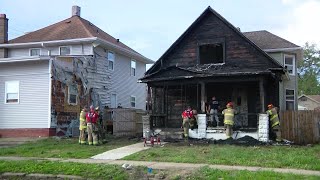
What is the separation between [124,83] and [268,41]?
10.9m

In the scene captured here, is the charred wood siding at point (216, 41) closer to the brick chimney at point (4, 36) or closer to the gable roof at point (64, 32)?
the gable roof at point (64, 32)

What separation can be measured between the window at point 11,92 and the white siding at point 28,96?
208 millimetres

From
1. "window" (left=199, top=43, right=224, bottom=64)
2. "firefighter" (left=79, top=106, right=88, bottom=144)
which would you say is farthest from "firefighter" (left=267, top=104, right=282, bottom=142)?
"firefighter" (left=79, top=106, right=88, bottom=144)

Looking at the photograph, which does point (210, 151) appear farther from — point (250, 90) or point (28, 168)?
point (250, 90)

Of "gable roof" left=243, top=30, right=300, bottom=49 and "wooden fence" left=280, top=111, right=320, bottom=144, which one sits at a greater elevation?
"gable roof" left=243, top=30, right=300, bottom=49

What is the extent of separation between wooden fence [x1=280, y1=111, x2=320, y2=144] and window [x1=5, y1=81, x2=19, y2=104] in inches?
558

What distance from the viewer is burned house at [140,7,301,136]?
20.6 m

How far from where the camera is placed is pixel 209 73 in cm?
2017

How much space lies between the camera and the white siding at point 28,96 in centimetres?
2272

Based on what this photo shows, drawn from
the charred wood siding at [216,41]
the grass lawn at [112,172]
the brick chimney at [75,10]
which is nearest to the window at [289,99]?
the charred wood siding at [216,41]

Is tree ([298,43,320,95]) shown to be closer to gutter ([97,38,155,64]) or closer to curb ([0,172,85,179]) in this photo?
gutter ([97,38,155,64])

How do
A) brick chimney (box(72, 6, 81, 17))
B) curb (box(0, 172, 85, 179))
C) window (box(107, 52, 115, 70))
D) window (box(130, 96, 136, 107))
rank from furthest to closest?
window (box(130, 96, 136, 107)), brick chimney (box(72, 6, 81, 17)), window (box(107, 52, 115, 70)), curb (box(0, 172, 85, 179))

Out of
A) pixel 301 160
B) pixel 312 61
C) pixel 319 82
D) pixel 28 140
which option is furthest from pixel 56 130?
pixel 319 82

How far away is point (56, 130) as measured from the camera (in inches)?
898
